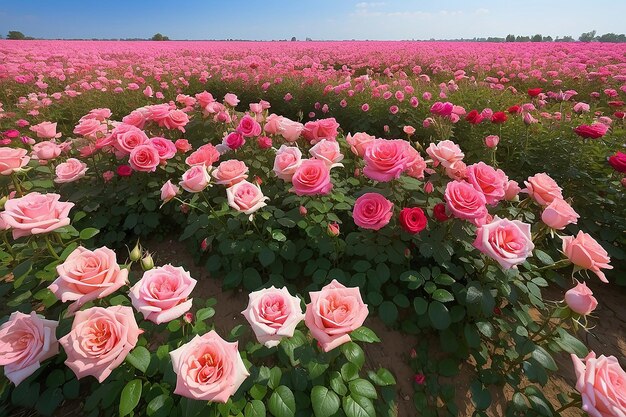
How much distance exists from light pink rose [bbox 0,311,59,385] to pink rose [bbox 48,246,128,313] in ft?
0.52

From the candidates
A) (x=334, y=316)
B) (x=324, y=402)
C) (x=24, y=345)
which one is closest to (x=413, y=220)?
(x=334, y=316)

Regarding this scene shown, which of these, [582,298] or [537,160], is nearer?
[582,298]

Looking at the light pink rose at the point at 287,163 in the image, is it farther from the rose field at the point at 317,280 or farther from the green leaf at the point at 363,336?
the green leaf at the point at 363,336

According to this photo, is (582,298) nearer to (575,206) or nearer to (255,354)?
(255,354)

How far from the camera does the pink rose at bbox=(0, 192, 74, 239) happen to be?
1.40 meters

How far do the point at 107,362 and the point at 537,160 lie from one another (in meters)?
3.96

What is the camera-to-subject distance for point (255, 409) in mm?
1281

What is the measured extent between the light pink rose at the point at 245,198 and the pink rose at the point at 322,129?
3.36 feet

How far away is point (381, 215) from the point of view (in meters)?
1.65

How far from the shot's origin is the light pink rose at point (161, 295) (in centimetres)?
117

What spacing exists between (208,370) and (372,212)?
3.59 feet

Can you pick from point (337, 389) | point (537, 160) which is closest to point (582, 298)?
point (337, 389)

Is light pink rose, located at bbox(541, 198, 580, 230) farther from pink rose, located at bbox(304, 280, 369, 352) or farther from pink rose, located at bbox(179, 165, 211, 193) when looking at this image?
pink rose, located at bbox(179, 165, 211, 193)

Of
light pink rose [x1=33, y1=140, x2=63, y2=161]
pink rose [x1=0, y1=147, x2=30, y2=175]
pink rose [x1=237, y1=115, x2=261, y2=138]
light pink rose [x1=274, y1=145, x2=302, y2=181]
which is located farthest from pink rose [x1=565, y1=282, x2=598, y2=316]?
light pink rose [x1=33, y1=140, x2=63, y2=161]
